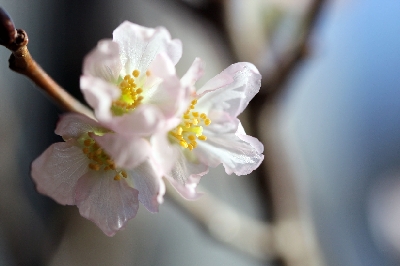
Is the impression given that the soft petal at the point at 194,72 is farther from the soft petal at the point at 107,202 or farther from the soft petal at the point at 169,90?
the soft petal at the point at 107,202

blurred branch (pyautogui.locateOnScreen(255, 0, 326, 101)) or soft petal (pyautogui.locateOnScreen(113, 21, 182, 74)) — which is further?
blurred branch (pyautogui.locateOnScreen(255, 0, 326, 101))

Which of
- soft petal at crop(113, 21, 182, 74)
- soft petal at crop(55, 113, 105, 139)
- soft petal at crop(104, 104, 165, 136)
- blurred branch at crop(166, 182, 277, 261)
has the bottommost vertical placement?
blurred branch at crop(166, 182, 277, 261)

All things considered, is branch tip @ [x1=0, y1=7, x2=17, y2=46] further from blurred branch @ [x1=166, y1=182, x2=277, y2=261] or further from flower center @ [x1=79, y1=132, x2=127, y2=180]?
blurred branch @ [x1=166, y1=182, x2=277, y2=261]

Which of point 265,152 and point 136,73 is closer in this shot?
point 136,73

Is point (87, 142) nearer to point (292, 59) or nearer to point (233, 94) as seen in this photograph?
point (233, 94)

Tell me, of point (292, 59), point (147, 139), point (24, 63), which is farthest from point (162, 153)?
point (292, 59)

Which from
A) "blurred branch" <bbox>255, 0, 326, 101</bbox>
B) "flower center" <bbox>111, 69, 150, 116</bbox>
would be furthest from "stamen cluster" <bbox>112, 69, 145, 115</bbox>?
"blurred branch" <bbox>255, 0, 326, 101</bbox>
